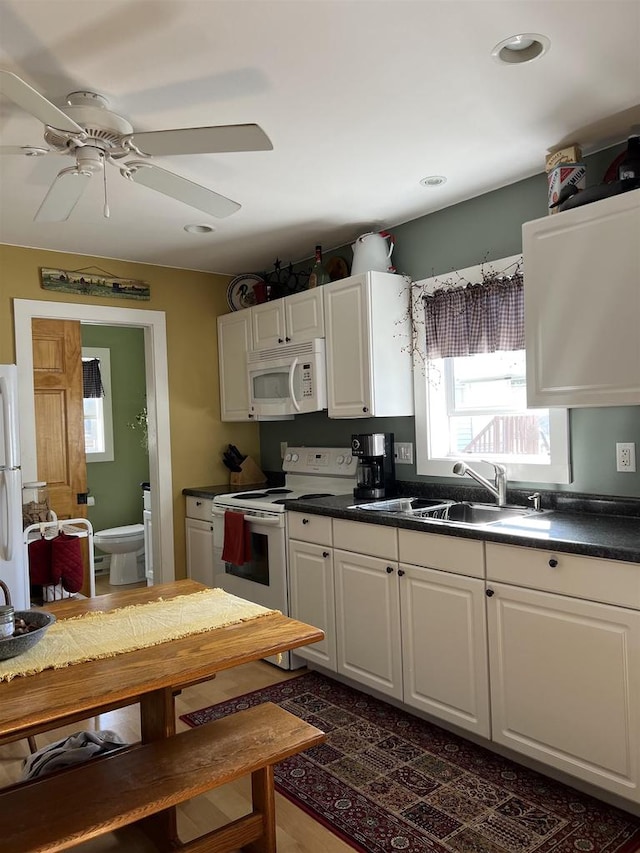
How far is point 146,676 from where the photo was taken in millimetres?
1562

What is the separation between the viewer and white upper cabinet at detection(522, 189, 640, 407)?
2277mm

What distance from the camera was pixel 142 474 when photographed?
242 inches

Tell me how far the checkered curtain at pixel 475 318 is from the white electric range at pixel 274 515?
0.97 m

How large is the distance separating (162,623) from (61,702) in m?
0.53

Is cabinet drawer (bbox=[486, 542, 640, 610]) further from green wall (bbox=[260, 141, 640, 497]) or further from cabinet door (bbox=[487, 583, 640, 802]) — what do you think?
green wall (bbox=[260, 141, 640, 497])

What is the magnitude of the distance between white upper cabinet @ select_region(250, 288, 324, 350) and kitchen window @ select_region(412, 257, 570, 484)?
0.58 meters

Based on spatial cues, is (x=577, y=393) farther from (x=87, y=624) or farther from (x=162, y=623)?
(x=87, y=624)

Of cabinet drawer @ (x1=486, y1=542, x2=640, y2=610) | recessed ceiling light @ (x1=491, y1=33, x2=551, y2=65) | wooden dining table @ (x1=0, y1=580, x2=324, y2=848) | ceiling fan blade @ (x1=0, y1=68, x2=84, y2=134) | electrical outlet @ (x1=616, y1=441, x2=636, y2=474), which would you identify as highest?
recessed ceiling light @ (x1=491, y1=33, x2=551, y2=65)

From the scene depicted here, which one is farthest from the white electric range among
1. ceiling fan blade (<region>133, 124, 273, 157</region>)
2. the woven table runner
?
ceiling fan blade (<region>133, 124, 273, 157</region>)

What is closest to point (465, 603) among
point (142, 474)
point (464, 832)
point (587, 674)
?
point (587, 674)

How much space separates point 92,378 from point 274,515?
302 cm

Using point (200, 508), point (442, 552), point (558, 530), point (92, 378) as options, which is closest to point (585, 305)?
point (558, 530)

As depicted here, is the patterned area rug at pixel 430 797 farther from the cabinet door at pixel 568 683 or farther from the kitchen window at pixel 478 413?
the kitchen window at pixel 478 413

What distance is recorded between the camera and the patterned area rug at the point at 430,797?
6.77ft
